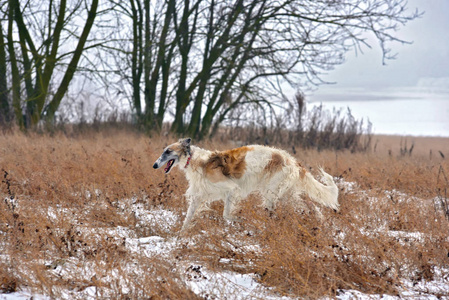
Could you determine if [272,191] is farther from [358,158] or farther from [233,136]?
[233,136]

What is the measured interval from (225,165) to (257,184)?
21.7 inches

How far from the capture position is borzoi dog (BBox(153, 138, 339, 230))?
5656 mm

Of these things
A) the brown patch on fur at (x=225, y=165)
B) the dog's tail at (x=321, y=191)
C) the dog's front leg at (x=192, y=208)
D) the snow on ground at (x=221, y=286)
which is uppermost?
the brown patch on fur at (x=225, y=165)

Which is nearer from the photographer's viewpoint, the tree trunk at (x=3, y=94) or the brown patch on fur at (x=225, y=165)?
the brown patch on fur at (x=225, y=165)

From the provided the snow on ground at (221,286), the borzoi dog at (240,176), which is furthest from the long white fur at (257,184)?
the snow on ground at (221,286)

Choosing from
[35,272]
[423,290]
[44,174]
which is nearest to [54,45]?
[44,174]

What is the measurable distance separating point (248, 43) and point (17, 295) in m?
13.1

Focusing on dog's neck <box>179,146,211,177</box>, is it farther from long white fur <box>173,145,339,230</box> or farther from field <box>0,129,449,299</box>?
field <box>0,129,449,299</box>

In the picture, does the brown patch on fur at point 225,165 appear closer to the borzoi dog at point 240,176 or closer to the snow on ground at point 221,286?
the borzoi dog at point 240,176

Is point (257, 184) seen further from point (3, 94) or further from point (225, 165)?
point (3, 94)

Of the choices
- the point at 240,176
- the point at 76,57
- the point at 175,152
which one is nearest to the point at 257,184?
the point at 240,176

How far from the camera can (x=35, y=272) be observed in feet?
11.3

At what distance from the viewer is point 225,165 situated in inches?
229

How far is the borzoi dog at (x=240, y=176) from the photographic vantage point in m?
5.66
